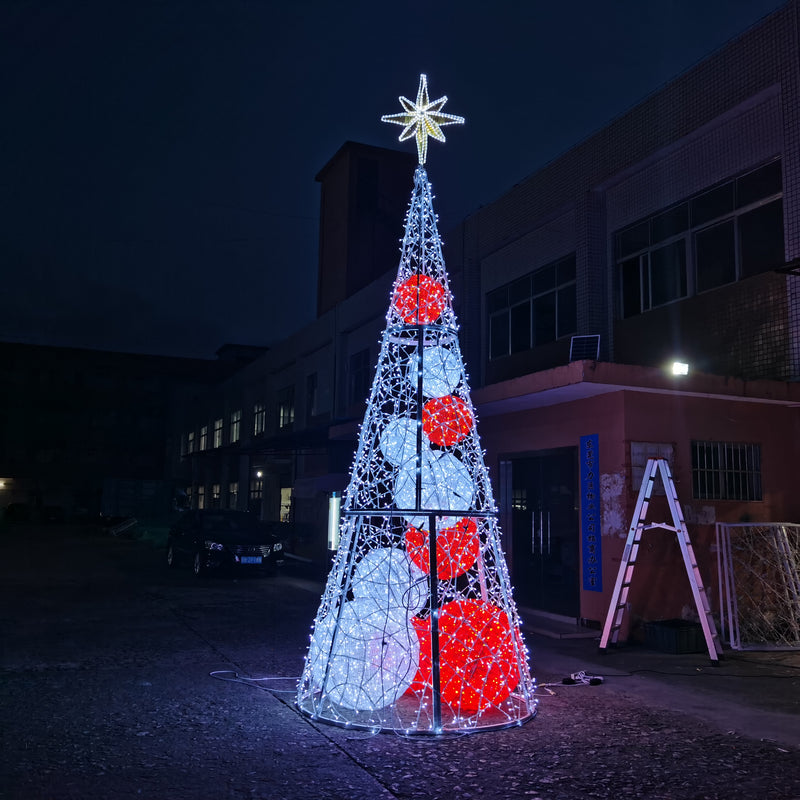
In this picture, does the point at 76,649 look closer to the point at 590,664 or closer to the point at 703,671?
the point at 590,664

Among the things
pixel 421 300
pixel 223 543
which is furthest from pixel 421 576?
pixel 223 543

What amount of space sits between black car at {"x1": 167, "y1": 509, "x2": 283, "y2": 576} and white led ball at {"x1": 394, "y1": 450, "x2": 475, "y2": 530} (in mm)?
11144

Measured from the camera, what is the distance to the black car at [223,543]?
1664 centimetres

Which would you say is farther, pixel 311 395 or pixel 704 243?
pixel 311 395

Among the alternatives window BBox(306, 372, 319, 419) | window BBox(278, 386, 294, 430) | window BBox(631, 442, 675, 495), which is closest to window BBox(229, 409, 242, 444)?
window BBox(278, 386, 294, 430)

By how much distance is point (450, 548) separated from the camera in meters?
6.31

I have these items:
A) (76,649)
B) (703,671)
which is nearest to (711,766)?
(703,671)

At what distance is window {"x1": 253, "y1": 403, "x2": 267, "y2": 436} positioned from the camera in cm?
3468

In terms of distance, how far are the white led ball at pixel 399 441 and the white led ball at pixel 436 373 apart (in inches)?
13.2

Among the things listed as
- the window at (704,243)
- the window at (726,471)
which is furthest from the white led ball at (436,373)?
the window at (704,243)

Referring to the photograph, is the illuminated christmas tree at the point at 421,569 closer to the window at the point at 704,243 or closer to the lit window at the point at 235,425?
the window at the point at 704,243

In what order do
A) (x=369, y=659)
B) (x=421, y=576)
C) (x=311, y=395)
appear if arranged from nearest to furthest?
(x=369, y=659), (x=421, y=576), (x=311, y=395)

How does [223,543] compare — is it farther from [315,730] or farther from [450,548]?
[315,730]

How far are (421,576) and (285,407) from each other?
26.6m
